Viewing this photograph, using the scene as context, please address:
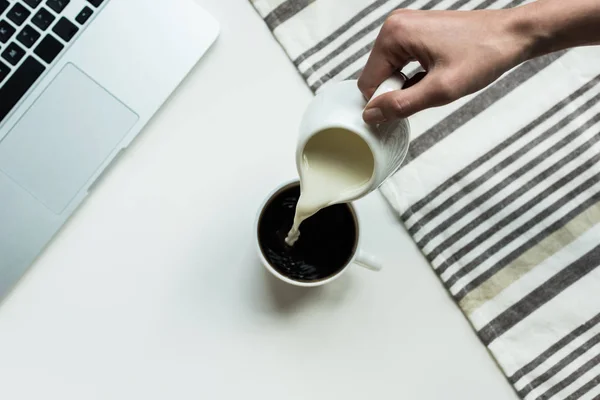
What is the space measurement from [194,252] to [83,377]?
17 cm

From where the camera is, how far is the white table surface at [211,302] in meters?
0.58

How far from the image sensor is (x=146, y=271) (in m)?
0.58

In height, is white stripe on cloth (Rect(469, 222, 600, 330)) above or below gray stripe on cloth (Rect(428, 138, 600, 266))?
below

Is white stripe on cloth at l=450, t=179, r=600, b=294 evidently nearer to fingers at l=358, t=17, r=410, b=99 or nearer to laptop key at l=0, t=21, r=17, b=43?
fingers at l=358, t=17, r=410, b=99

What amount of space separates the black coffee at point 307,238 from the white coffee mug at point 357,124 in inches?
5.3

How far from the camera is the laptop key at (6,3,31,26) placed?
0.52m

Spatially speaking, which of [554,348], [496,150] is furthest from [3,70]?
[554,348]

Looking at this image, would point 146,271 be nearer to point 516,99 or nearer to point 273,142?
point 273,142

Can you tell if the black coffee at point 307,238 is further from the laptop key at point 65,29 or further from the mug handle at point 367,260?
the laptop key at point 65,29

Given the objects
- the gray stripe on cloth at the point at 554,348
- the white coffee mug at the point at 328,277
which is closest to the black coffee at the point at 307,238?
the white coffee mug at the point at 328,277

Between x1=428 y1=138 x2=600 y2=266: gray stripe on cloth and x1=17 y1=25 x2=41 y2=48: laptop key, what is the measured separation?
44 cm

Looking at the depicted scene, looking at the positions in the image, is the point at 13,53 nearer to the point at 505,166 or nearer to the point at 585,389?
the point at 505,166

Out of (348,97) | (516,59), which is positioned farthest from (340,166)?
(516,59)

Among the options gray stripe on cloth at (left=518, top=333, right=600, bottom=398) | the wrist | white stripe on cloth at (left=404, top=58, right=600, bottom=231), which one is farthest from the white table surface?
the wrist
